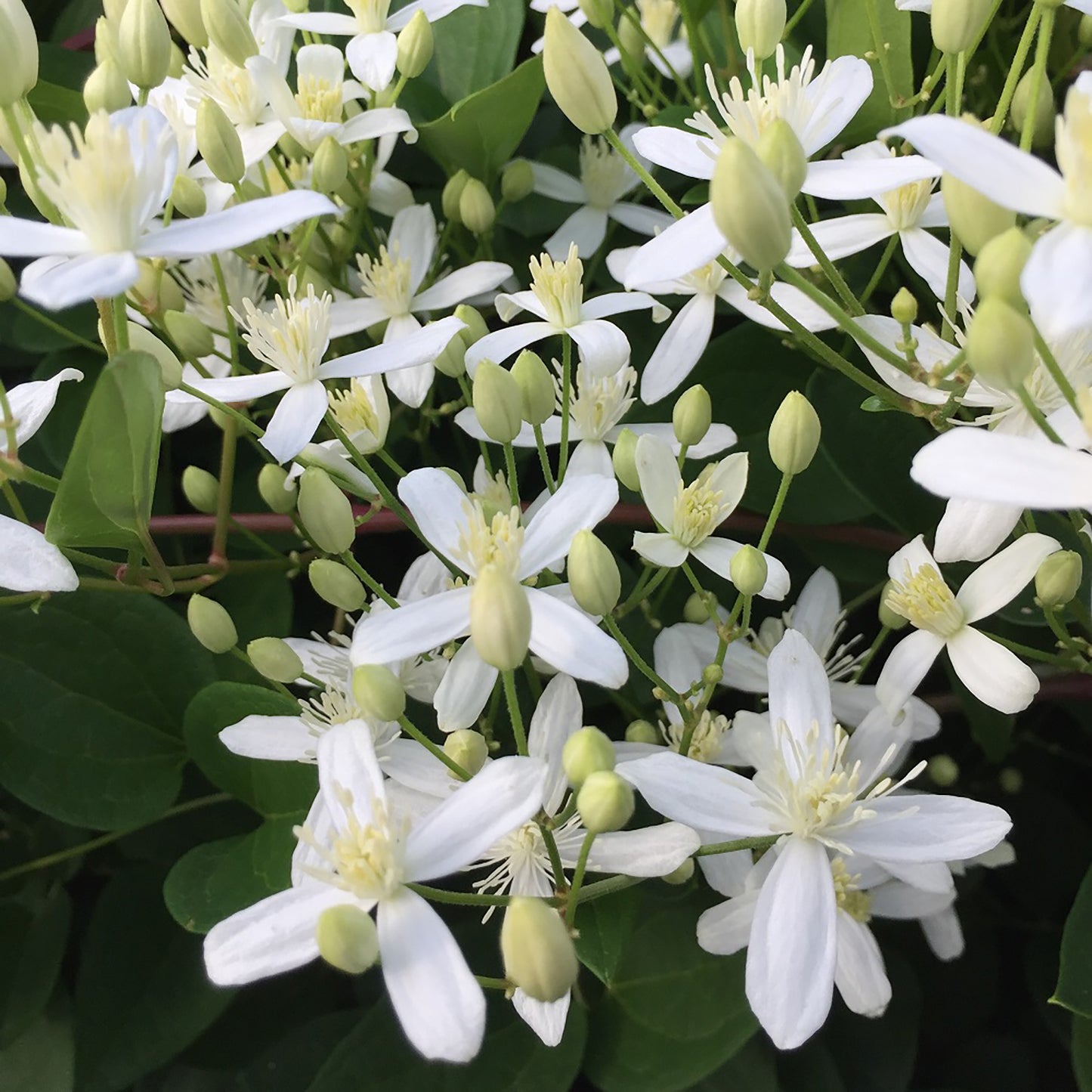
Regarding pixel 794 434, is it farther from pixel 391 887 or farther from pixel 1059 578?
pixel 391 887

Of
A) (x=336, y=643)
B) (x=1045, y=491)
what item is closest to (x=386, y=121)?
(x=336, y=643)

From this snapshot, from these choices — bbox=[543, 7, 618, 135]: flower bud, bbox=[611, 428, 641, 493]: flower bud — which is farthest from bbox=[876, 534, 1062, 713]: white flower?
bbox=[543, 7, 618, 135]: flower bud

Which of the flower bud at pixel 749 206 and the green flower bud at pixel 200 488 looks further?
the green flower bud at pixel 200 488

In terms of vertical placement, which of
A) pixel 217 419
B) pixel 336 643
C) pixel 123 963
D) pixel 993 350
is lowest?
pixel 123 963

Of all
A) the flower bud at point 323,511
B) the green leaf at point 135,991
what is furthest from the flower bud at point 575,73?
the green leaf at point 135,991

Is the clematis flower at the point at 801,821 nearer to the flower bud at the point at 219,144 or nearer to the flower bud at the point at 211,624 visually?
the flower bud at the point at 211,624

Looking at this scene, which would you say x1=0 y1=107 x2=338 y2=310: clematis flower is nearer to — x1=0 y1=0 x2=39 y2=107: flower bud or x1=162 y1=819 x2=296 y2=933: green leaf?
x1=0 y1=0 x2=39 y2=107: flower bud

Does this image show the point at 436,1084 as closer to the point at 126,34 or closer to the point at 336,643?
the point at 336,643
